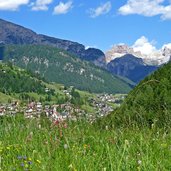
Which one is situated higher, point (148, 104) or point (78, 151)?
point (148, 104)

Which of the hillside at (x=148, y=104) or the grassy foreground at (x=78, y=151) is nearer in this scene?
the grassy foreground at (x=78, y=151)

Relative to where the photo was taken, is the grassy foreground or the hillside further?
the hillside

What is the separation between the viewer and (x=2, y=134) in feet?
26.7

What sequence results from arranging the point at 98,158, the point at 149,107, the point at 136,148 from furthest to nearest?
1. the point at 149,107
2. the point at 136,148
3. the point at 98,158

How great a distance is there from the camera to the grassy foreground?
16.3 feet

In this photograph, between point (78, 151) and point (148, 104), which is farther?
point (148, 104)

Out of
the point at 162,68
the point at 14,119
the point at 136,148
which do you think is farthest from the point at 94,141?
the point at 162,68

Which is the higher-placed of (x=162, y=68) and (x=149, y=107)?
(x=162, y=68)

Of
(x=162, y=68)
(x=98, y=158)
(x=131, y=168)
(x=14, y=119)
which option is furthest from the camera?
(x=162, y=68)

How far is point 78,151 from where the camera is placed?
579cm

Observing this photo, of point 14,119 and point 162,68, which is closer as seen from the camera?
point 14,119

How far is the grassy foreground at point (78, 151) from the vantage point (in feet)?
16.3

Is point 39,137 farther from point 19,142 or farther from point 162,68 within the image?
point 162,68

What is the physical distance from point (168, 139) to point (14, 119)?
368cm
